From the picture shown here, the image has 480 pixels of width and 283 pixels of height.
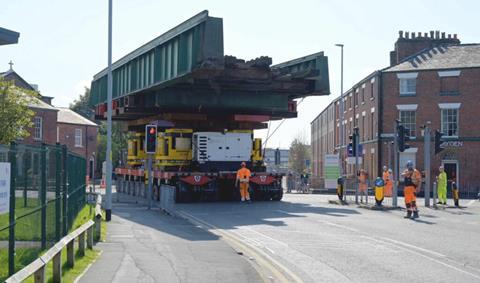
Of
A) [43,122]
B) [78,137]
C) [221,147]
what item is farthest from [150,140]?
[78,137]

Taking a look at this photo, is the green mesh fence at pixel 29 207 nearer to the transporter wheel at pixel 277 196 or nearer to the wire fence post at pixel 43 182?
the wire fence post at pixel 43 182

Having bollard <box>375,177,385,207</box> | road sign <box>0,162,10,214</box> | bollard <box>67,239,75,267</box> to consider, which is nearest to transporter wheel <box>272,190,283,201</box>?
bollard <box>375,177,385,207</box>

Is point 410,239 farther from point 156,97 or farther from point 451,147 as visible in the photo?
point 451,147

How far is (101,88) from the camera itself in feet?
123

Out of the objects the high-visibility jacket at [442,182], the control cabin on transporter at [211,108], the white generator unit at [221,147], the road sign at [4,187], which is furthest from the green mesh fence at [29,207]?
the high-visibility jacket at [442,182]

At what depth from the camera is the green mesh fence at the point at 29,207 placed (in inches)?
289

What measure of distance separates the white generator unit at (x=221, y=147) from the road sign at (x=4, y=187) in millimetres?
21682

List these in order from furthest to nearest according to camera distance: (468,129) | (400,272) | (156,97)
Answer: (468,129)
(156,97)
(400,272)

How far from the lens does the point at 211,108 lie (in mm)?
29328

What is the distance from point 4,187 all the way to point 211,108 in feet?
73.9

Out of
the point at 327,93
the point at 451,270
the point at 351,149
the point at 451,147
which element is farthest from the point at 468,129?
the point at 451,270

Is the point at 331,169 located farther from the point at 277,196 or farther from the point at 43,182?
the point at 43,182

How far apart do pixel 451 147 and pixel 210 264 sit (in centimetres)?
3729

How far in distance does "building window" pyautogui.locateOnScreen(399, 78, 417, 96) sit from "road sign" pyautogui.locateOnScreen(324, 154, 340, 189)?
7740 millimetres
